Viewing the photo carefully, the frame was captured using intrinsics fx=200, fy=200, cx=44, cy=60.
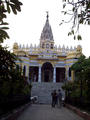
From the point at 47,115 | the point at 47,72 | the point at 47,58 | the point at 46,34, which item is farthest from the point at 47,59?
the point at 47,115

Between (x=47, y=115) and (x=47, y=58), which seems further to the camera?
(x=47, y=58)

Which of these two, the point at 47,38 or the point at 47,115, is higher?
the point at 47,38

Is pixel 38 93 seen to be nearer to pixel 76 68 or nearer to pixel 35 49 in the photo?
pixel 76 68

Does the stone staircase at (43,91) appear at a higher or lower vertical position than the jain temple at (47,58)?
lower

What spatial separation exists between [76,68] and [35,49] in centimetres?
1174

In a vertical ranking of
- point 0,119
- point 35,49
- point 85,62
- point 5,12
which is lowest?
point 0,119

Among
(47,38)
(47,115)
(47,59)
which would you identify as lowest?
(47,115)

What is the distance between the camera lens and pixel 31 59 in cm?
3553

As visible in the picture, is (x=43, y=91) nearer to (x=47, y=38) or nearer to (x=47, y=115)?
(x=47, y=38)

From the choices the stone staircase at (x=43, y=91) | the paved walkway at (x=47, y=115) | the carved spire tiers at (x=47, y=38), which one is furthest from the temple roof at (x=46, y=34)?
the paved walkway at (x=47, y=115)

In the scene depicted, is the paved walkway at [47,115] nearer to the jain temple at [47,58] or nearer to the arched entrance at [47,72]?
the jain temple at [47,58]

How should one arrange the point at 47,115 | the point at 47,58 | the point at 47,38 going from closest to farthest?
the point at 47,115 < the point at 47,58 < the point at 47,38

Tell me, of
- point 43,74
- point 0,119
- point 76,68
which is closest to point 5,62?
point 0,119

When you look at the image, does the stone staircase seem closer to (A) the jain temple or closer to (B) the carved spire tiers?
(A) the jain temple
